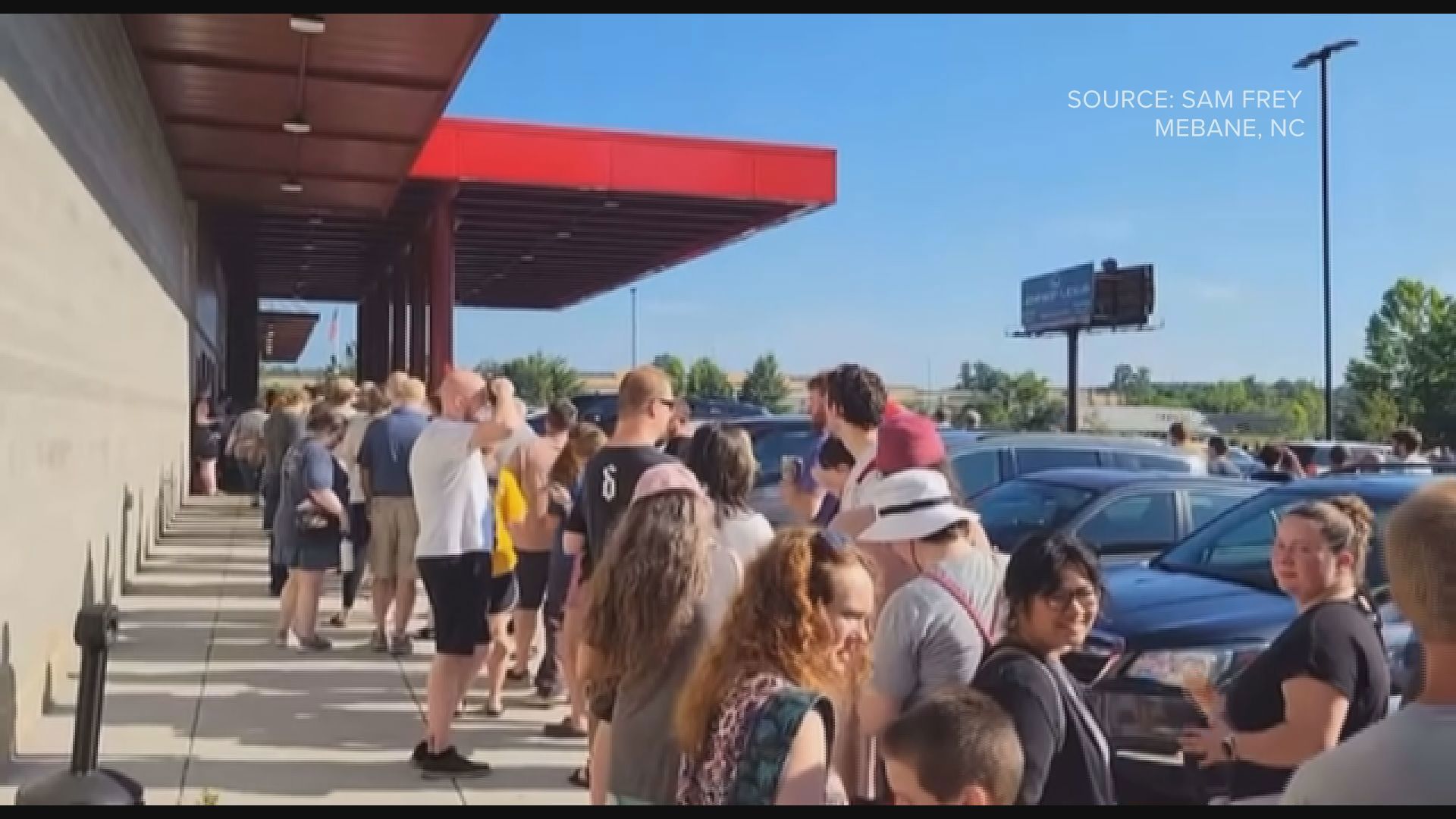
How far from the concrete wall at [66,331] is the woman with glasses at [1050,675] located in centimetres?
471

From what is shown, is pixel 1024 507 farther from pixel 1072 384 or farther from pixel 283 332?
pixel 283 332

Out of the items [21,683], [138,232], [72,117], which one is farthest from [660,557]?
[138,232]

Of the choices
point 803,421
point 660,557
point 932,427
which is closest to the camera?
point 660,557

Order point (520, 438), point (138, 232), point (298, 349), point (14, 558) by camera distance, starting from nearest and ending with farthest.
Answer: point (14, 558) → point (520, 438) → point (138, 232) → point (298, 349)

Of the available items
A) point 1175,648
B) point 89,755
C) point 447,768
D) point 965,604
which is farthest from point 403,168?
point 965,604

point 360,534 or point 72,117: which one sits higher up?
point 72,117

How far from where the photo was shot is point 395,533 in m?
8.91

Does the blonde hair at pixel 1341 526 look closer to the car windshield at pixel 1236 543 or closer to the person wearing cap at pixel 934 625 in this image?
the person wearing cap at pixel 934 625

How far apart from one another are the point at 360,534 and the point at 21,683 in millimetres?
3765

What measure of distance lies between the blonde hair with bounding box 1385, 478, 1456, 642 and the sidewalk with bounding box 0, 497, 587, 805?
4357 millimetres

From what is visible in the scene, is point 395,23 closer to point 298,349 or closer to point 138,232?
point 138,232

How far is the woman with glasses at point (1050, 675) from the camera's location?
2.88 m

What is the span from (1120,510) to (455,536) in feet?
15.0

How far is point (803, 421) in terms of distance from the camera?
13789 mm
